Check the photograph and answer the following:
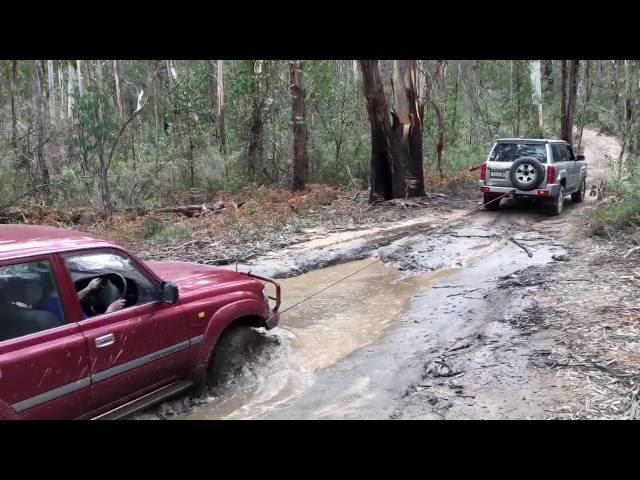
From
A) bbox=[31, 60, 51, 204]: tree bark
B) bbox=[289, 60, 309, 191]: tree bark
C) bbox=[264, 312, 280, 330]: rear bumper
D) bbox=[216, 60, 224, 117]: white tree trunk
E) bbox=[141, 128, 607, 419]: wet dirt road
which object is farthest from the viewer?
bbox=[216, 60, 224, 117]: white tree trunk

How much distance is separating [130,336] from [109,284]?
51cm

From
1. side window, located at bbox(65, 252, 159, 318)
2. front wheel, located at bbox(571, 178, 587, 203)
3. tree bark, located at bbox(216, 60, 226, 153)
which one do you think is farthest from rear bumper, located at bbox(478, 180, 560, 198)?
tree bark, located at bbox(216, 60, 226, 153)

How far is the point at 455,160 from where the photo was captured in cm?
2236

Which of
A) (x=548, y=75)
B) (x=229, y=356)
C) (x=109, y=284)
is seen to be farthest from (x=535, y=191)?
(x=548, y=75)

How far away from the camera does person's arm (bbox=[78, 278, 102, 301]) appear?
171 inches

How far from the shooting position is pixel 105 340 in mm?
4066

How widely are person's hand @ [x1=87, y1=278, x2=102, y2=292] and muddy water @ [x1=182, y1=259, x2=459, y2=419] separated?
1.38 m

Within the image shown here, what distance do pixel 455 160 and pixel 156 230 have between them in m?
13.9

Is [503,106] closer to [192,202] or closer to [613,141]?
[613,141]

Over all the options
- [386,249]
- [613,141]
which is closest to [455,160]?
[386,249]

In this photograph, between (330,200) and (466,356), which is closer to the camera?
(466,356)

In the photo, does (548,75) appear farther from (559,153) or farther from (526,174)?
(526,174)

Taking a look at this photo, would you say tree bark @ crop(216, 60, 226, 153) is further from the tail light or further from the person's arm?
the person's arm

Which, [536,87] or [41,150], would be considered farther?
[536,87]
